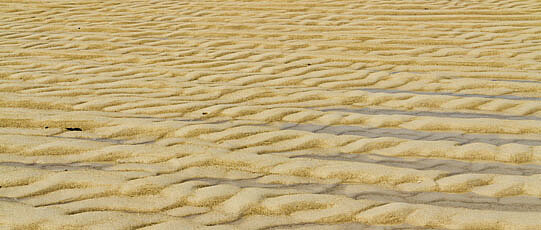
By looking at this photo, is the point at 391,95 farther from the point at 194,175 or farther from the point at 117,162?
the point at 117,162

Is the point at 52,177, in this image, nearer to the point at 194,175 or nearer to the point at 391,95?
the point at 194,175

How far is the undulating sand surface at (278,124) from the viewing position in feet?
7.68

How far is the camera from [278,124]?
3363 mm

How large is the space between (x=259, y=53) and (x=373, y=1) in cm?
269

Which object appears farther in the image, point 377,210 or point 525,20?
point 525,20

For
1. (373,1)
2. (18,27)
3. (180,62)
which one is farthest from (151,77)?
(373,1)

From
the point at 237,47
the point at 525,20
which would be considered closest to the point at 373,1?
the point at 525,20

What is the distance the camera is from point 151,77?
14.5 feet

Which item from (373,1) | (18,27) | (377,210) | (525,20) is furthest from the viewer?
(373,1)

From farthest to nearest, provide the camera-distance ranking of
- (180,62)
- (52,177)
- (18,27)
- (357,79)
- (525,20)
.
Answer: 1. (18,27)
2. (525,20)
3. (180,62)
4. (357,79)
5. (52,177)

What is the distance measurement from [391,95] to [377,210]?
5.56ft

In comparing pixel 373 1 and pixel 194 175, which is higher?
pixel 373 1

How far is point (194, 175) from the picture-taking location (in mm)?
2666

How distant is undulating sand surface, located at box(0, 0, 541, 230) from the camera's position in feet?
7.68
